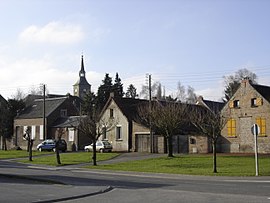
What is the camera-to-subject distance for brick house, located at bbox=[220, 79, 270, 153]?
47562 millimetres

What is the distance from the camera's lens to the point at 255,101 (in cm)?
4906

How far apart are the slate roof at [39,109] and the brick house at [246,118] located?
29964 millimetres

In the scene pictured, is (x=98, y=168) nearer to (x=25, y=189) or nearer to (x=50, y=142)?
(x=25, y=189)

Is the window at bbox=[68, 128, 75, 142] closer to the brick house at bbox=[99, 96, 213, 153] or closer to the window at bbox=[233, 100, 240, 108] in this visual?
the brick house at bbox=[99, 96, 213, 153]

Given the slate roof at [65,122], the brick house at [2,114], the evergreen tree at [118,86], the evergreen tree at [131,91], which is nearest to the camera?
the slate roof at [65,122]

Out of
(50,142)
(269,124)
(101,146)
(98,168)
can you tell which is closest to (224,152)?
(269,124)

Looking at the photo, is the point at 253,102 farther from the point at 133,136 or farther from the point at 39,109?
the point at 39,109

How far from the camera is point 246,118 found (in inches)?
1954

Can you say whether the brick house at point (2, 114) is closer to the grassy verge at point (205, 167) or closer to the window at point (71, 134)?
the window at point (71, 134)

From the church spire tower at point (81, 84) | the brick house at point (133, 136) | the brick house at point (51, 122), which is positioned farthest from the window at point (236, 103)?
the church spire tower at point (81, 84)

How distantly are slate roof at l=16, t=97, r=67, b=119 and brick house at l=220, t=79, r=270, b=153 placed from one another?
2996cm

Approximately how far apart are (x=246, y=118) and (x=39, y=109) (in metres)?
35.9

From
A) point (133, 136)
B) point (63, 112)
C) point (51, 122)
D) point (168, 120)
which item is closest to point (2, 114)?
point (51, 122)

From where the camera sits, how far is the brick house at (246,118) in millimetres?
47562
